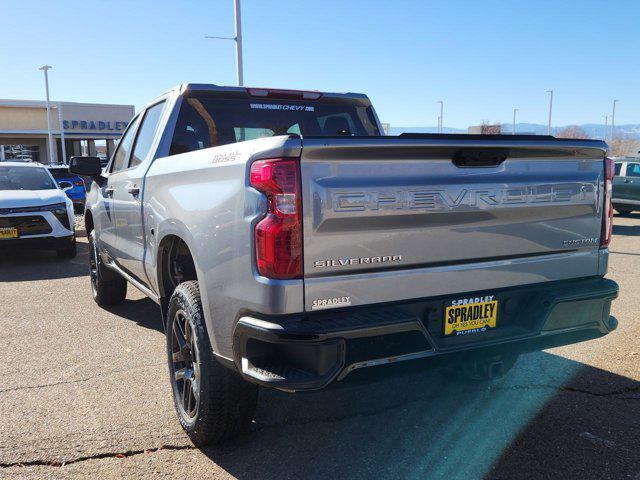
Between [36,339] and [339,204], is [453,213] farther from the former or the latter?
[36,339]

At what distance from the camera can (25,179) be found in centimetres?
1027

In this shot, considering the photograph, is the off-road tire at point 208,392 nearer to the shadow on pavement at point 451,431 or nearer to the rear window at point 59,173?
the shadow on pavement at point 451,431

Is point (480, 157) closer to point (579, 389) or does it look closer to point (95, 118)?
point (579, 389)

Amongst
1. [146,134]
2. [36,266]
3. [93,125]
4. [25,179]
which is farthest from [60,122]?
[146,134]

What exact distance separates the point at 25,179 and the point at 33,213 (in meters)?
1.41

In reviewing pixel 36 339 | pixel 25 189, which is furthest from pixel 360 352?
pixel 25 189

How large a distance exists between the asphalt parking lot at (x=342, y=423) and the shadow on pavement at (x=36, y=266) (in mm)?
3593

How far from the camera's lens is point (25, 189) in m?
10.0

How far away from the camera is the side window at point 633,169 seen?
15430 millimetres

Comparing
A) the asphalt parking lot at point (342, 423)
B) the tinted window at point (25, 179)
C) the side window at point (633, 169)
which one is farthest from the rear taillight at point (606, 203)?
the side window at point (633, 169)

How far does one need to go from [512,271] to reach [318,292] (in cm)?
113

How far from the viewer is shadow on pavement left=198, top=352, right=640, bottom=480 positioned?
3008 mm

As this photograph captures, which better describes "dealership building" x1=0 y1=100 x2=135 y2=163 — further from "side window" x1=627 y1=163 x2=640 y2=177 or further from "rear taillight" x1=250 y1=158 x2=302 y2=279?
"rear taillight" x1=250 y1=158 x2=302 y2=279

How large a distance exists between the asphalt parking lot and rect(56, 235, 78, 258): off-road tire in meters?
4.74
